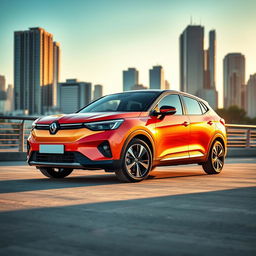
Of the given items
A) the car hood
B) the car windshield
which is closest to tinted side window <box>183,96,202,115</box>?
the car windshield

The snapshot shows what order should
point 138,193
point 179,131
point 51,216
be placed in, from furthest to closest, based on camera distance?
point 179,131 → point 138,193 → point 51,216

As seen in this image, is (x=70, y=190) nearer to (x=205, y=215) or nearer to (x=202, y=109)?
(x=205, y=215)

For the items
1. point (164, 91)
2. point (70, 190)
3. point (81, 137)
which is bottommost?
point (70, 190)

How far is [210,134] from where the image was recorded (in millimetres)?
10234

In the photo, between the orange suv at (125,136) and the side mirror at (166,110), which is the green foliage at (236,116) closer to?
the orange suv at (125,136)

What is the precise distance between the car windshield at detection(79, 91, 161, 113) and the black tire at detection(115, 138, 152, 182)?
0.74 meters

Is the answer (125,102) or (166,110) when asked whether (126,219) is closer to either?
(166,110)

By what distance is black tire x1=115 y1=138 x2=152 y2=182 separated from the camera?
805 cm

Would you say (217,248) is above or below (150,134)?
below

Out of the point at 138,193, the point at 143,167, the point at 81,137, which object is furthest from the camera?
the point at 143,167

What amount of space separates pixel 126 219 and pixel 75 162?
3345 millimetres

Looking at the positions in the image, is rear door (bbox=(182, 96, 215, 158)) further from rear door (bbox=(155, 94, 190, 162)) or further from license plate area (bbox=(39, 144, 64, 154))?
license plate area (bbox=(39, 144, 64, 154))

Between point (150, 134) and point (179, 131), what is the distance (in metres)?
0.92

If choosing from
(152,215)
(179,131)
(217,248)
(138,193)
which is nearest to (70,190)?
(138,193)
